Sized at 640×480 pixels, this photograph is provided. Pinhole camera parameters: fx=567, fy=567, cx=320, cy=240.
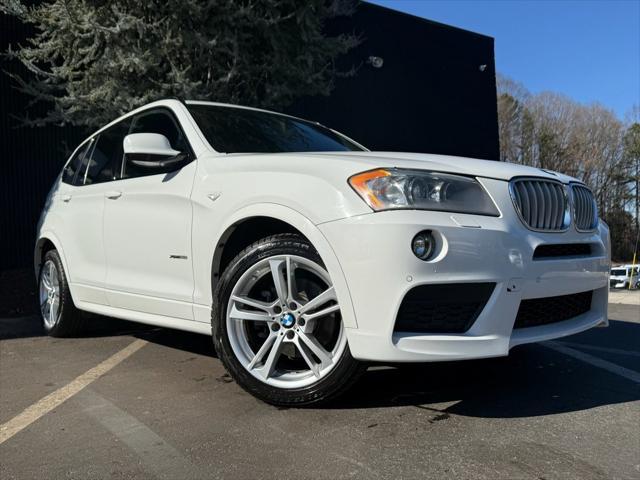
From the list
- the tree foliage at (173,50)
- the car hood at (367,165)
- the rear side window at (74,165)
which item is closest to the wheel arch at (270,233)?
the car hood at (367,165)

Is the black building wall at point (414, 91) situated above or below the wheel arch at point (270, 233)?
above

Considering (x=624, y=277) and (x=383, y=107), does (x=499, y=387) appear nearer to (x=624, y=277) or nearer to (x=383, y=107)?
(x=383, y=107)

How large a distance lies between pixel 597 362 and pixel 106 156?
12.8 feet

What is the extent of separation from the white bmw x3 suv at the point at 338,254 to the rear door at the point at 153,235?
1 centimetres

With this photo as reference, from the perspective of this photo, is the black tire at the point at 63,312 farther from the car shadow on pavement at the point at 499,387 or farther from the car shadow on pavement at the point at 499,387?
the car shadow on pavement at the point at 499,387

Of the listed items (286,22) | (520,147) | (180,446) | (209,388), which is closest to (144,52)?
(286,22)

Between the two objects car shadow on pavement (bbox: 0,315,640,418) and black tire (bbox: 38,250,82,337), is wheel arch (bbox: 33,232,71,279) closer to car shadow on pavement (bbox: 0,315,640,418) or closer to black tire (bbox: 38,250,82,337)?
black tire (bbox: 38,250,82,337)

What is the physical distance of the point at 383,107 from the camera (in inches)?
651

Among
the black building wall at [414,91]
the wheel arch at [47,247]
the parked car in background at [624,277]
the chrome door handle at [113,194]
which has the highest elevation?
the black building wall at [414,91]

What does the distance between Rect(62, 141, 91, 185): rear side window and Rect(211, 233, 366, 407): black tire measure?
8.22ft

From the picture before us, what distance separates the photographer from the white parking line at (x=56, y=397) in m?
2.75

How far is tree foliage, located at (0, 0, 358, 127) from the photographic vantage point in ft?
22.2

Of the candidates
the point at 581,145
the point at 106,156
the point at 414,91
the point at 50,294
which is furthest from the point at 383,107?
the point at 581,145

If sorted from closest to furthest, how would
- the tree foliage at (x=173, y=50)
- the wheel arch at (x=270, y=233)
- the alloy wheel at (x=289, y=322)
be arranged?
the wheel arch at (x=270, y=233) → the alloy wheel at (x=289, y=322) → the tree foliage at (x=173, y=50)
